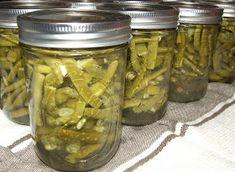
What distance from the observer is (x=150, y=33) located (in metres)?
0.59

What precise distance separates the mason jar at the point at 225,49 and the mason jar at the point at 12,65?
1.29 feet

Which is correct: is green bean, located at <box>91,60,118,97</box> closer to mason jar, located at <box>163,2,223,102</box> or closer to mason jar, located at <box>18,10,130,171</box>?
mason jar, located at <box>18,10,130,171</box>

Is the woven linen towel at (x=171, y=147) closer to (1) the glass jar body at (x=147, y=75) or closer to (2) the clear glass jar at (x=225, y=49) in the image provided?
(1) the glass jar body at (x=147, y=75)

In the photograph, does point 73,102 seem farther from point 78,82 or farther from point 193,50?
point 193,50

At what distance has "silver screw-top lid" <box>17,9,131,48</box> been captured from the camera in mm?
436

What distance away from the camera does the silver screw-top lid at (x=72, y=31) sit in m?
0.44

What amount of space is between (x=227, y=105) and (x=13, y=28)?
0.49 m

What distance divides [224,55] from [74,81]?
0.51 metres

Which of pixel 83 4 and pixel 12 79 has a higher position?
pixel 83 4

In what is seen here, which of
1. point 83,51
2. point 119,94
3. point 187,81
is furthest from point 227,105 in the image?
point 83,51

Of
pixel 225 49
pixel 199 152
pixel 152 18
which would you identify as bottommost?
pixel 199 152

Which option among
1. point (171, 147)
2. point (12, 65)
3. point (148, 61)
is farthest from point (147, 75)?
point (12, 65)

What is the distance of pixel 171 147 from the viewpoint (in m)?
0.58

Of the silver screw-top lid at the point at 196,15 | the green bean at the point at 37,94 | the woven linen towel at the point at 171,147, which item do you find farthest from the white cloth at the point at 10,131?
the silver screw-top lid at the point at 196,15
